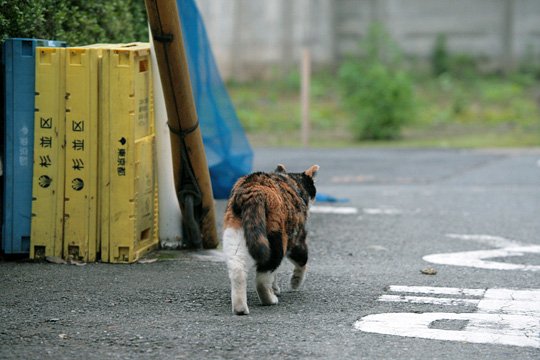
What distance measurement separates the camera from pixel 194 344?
17.8 feet

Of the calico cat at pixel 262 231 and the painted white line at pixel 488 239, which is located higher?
the calico cat at pixel 262 231

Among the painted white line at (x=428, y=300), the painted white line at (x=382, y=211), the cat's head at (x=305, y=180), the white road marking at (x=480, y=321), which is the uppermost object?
the cat's head at (x=305, y=180)

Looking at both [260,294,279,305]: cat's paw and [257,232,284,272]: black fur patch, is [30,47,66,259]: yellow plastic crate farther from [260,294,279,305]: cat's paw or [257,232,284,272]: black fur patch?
[257,232,284,272]: black fur patch

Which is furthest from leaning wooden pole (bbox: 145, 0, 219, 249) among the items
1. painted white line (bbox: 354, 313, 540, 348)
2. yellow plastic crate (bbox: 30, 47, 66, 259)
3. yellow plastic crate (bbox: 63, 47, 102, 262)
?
painted white line (bbox: 354, 313, 540, 348)

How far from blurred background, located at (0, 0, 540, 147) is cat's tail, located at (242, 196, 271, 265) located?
1412cm

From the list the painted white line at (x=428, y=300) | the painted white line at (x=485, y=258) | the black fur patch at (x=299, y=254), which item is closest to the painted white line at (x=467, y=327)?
the painted white line at (x=428, y=300)

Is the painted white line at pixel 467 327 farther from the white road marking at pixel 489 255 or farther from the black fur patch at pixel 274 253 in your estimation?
the white road marking at pixel 489 255

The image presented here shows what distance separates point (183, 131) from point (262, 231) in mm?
1978

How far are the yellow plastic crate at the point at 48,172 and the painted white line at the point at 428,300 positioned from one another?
2663mm

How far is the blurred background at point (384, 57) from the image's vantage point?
2134 centimetres

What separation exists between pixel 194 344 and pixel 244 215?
100 centimetres

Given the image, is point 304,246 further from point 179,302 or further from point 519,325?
point 519,325

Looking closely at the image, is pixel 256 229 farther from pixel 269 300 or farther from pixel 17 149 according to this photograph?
pixel 17 149

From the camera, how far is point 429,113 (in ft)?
71.8
